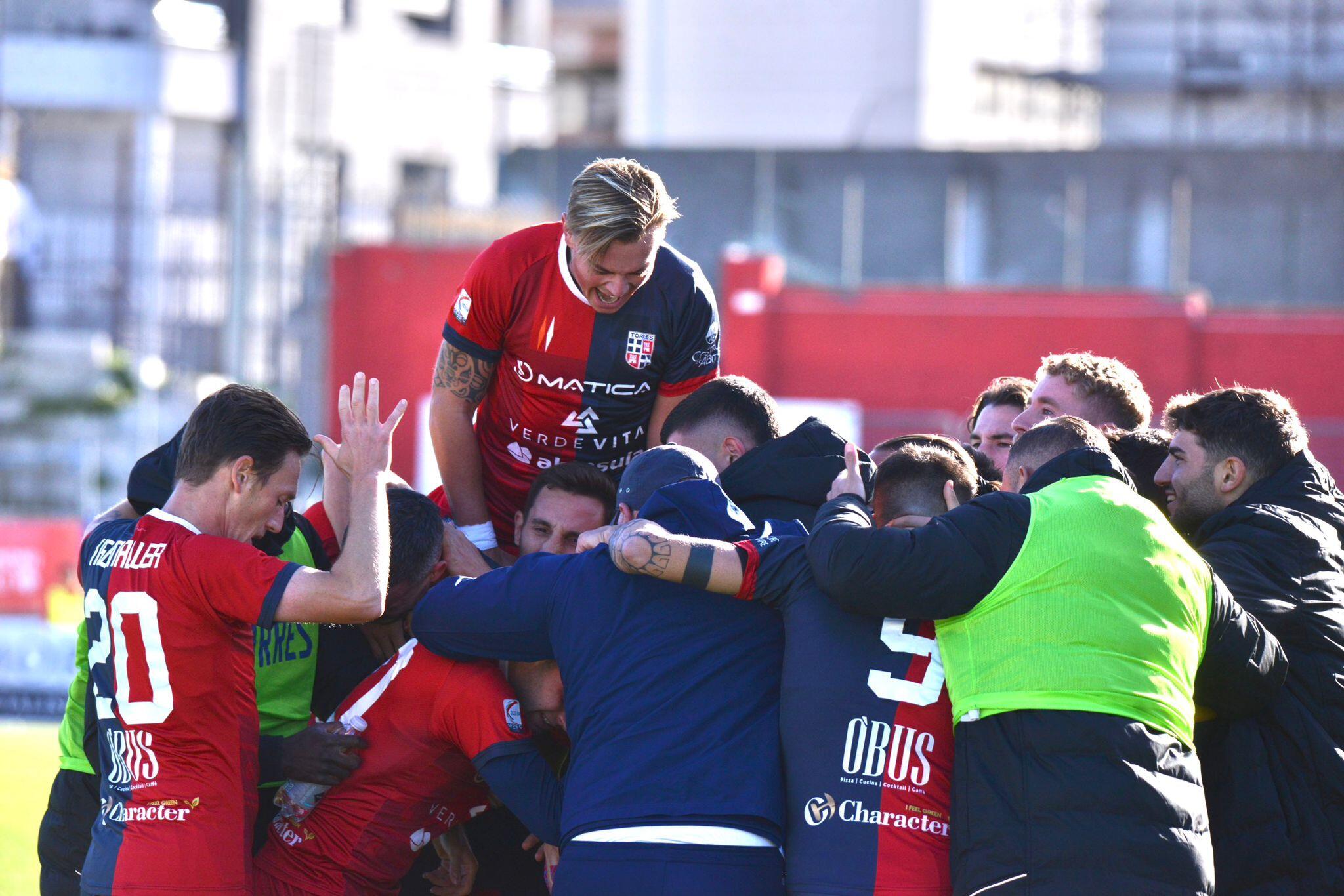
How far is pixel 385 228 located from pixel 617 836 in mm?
20819

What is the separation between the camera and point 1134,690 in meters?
3.55

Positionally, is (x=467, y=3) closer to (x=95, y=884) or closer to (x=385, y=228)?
(x=385, y=228)

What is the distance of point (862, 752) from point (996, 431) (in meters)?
2.45

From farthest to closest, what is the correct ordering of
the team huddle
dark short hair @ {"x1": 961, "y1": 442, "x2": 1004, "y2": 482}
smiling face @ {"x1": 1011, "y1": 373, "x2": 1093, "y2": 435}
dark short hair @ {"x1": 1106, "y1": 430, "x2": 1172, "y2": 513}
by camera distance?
smiling face @ {"x1": 1011, "y1": 373, "x2": 1093, "y2": 435} < dark short hair @ {"x1": 961, "y1": 442, "x2": 1004, "y2": 482} < dark short hair @ {"x1": 1106, "y1": 430, "x2": 1172, "y2": 513} < the team huddle

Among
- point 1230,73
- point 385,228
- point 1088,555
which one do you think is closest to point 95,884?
point 1088,555

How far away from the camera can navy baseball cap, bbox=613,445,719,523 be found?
4.15 metres

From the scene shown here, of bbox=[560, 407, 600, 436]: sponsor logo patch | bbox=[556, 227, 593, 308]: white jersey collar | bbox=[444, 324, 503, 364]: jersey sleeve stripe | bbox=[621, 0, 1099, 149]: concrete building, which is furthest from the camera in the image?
bbox=[621, 0, 1099, 149]: concrete building

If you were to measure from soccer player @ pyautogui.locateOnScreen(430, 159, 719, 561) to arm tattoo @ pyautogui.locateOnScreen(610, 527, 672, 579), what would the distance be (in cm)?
115

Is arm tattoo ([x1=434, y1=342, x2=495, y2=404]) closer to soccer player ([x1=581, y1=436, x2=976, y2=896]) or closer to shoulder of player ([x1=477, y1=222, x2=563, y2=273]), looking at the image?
shoulder of player ([x1=477, y1=222, x2=563, y2=273])

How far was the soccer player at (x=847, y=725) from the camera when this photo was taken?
363 cm

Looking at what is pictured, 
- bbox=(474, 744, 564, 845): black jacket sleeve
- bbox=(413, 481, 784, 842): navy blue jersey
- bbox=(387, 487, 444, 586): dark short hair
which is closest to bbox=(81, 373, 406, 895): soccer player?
bbox=(413, 481, 784, 842): navy blue jersey

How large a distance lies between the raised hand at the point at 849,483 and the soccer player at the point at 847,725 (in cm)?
18

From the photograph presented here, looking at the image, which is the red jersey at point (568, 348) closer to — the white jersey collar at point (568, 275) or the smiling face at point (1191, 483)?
the white jersey collar at point (568, 275)

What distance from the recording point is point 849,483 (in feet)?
13.2
